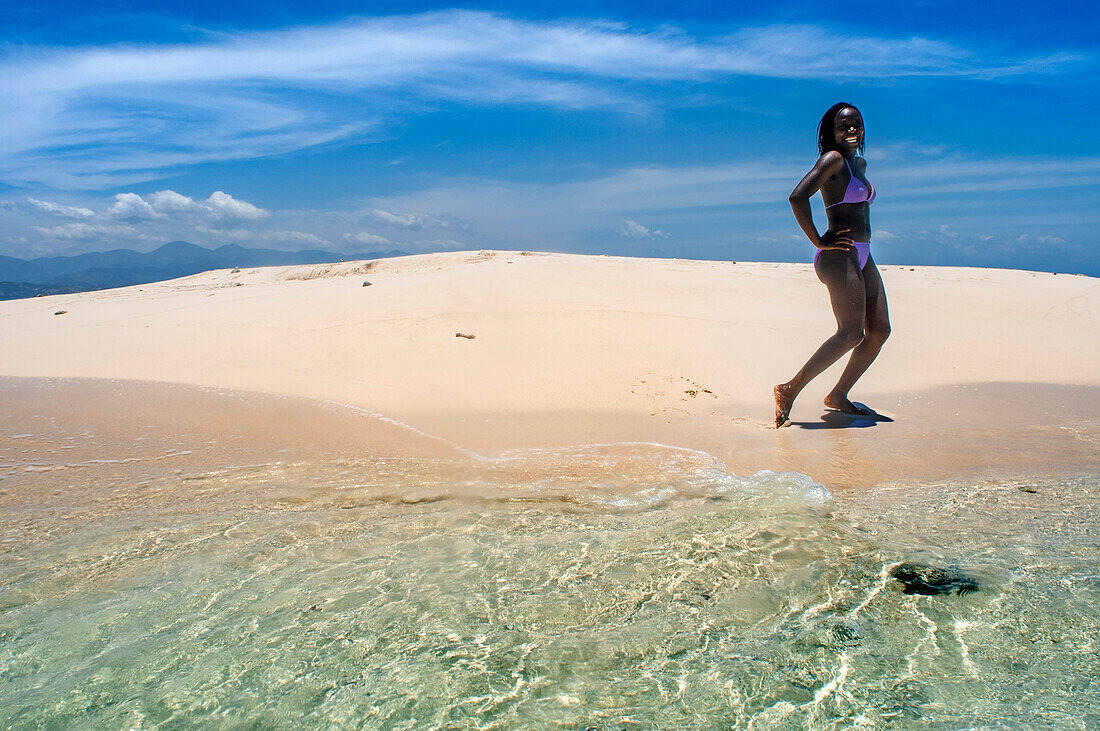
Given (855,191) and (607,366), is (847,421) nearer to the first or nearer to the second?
(855,191)

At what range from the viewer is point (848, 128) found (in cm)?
430

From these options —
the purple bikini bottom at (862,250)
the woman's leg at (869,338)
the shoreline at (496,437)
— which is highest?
the purple bikini bottom at (862,250)

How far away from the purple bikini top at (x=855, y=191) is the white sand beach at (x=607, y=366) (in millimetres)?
1536

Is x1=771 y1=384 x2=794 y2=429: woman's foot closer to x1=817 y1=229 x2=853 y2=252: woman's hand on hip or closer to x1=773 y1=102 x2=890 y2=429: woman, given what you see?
x1=773 y1=102 x2=890 y2=429: woman

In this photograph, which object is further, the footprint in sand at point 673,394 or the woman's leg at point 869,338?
the footprint in sand at point 673,394

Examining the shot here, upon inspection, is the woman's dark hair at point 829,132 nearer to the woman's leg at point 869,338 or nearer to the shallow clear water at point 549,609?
the woman's leg at point 869,338

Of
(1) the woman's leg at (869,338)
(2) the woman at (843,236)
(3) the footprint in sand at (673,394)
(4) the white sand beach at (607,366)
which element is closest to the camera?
(4) the white sand beach at (607,366)

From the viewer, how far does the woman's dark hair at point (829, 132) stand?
4367 mm

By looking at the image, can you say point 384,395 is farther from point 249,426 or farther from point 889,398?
point 889,398

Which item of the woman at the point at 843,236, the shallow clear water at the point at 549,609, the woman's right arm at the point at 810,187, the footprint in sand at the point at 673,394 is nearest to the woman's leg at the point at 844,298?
the woman at the point at 843,236

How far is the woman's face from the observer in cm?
431

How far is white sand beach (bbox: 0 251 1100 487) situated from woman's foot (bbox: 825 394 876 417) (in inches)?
6.3

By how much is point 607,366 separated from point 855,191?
2.41 metres

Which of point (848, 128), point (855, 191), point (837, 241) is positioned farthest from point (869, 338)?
point (848, 128)
